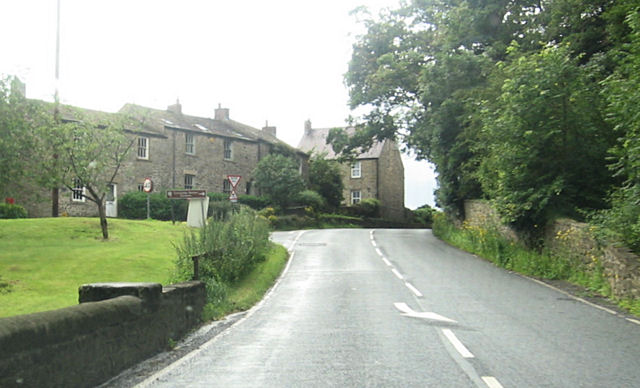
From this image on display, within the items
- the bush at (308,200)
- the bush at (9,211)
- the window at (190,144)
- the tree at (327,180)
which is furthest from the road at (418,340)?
the tree at (327,180)

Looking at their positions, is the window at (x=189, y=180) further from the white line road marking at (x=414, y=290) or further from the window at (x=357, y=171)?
the white line road marking at (x=414, y=290)

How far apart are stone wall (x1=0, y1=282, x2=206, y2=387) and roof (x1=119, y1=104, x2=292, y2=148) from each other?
3478 centimetres

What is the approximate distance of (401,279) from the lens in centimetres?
1595

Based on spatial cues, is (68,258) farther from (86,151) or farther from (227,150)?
(227,150)

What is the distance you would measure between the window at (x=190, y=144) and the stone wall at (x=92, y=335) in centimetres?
3749

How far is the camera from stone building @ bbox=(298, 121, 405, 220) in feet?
214

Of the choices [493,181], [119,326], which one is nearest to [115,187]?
[493,181]

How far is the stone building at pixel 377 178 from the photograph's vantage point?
65.1 metres

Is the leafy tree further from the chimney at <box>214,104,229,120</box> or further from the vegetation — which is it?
the chimney at <box>214,104,229,120</box>

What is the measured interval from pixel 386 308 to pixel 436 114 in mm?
17030

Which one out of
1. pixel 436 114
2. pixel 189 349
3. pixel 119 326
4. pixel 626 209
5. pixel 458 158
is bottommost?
pixel 189 349

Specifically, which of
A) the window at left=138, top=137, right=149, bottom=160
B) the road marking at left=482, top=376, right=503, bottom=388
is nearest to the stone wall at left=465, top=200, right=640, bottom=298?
the road marking at left=482, top=376, right=503, bottom=388

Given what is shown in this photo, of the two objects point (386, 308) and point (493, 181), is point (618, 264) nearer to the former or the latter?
point (386, 308)

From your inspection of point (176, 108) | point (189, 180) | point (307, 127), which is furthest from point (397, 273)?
point (307, 127)
